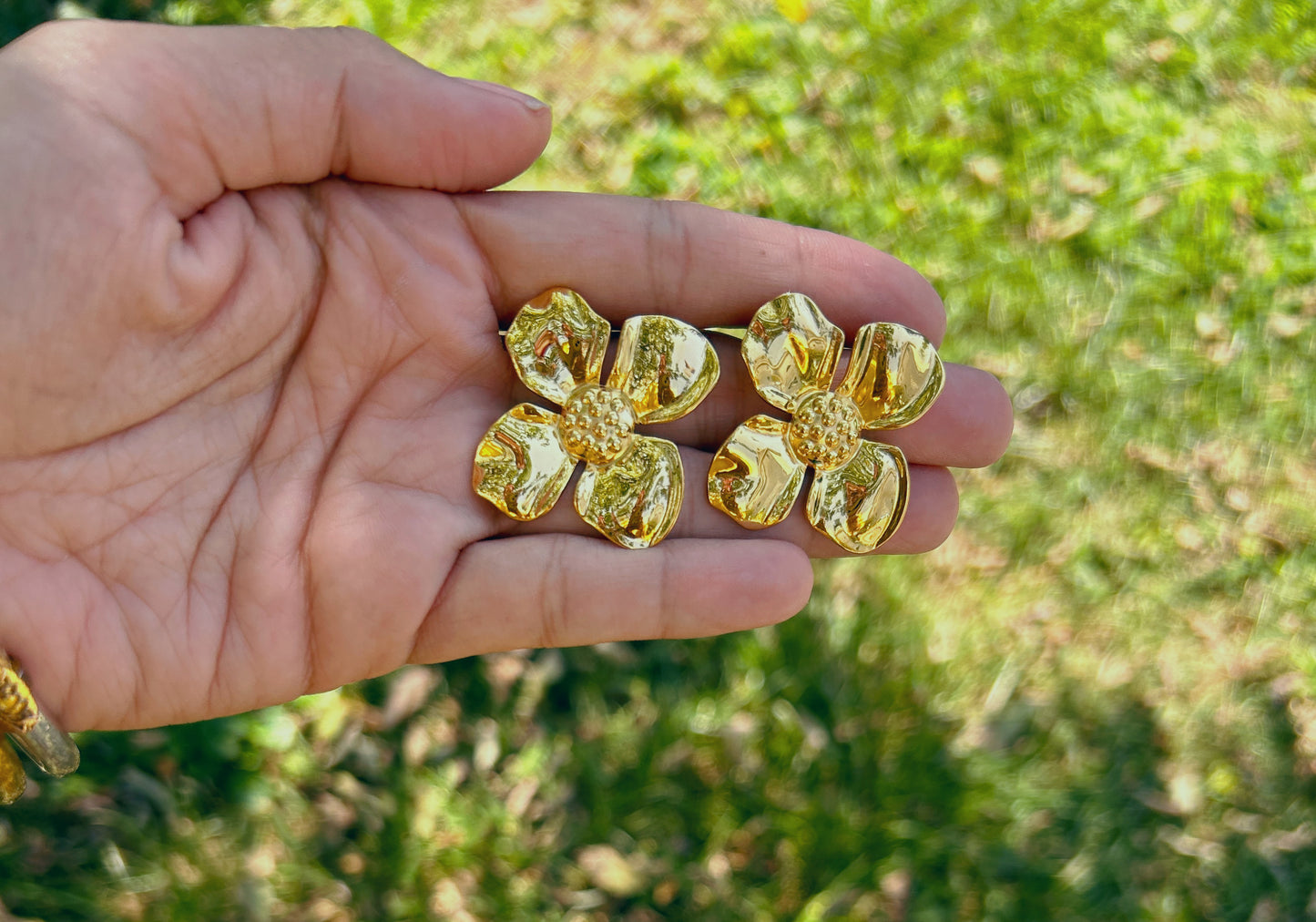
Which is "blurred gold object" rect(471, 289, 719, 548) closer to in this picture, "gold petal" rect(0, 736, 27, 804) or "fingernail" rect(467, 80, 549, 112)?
"fingernail" rect(467, 80, 549, 112)

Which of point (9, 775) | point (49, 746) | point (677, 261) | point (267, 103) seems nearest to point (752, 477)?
point (677, 261)

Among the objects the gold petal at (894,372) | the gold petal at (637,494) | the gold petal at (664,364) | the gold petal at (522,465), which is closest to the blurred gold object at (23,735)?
the gold petal at (522,465)

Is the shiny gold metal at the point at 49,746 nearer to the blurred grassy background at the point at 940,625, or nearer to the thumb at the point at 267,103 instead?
the blurred grassy background at the point at 940,625

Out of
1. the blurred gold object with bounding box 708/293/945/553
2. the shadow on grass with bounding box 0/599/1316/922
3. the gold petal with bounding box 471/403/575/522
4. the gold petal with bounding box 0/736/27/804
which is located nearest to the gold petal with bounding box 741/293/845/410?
the blurred gold object with bounding box 708/293/945/553

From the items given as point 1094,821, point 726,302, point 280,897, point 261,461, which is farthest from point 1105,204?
point 280,897

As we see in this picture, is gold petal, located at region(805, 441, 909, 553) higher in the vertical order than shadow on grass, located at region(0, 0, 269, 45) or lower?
lower
